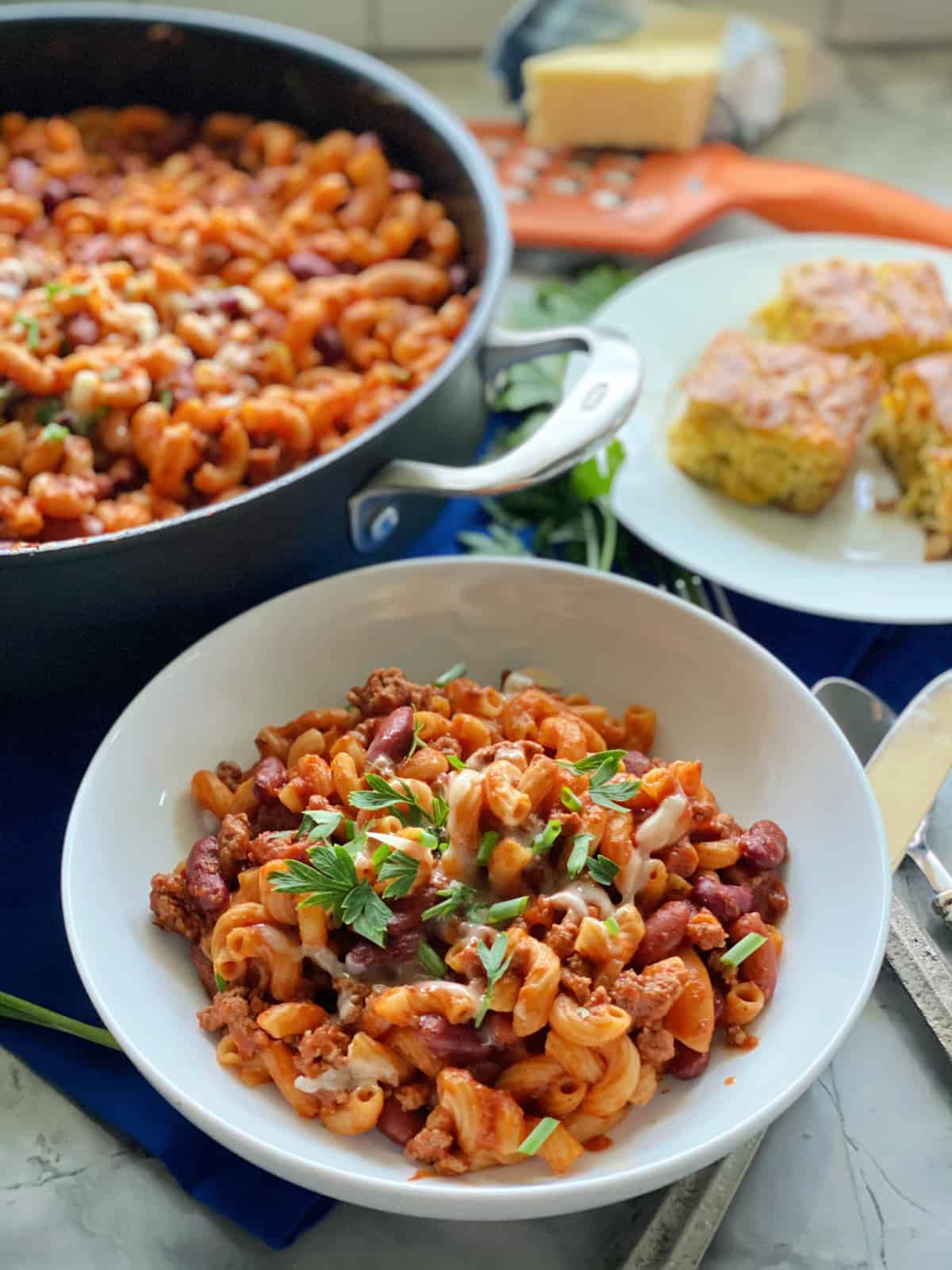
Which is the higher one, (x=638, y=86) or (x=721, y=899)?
(x=638, y=86)

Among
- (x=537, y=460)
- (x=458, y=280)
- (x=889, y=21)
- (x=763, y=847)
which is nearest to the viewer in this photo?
(x=763, y=847)

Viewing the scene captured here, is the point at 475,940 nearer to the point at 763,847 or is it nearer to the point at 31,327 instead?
the point at 763,847

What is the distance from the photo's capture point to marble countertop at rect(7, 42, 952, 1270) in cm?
117

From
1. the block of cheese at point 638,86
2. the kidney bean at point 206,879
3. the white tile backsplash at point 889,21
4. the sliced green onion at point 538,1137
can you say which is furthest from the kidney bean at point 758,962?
the white tile backsplash at point 889,21

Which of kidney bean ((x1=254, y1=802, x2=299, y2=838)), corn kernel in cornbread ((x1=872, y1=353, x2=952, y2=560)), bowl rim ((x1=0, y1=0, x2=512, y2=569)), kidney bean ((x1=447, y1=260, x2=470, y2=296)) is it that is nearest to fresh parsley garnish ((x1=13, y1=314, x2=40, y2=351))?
bowl rim ((x1=0, y1=0, x2=512, y2=569))

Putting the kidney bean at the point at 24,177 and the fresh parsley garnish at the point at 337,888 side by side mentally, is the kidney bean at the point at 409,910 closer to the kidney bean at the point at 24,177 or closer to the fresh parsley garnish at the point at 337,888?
the fresh parsley garnish at the point at 337,888

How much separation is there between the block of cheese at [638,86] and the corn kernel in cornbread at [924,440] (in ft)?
2.41

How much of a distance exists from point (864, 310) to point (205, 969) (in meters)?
1.33

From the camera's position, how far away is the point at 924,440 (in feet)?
5.84

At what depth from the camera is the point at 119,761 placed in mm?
1304

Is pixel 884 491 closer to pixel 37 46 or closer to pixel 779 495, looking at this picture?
pixel 779 495

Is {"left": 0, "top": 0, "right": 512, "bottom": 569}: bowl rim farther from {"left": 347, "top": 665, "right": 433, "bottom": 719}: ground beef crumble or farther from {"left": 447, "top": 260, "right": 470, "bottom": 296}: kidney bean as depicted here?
{"left": 347, "top": 665, "right": 433, "bottom": 719}: ground beef crumble

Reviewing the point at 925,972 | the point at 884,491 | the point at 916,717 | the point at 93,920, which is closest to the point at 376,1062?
the point at 93,920

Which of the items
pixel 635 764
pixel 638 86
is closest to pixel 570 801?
pixel 635 764
